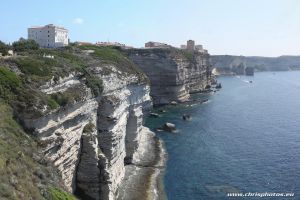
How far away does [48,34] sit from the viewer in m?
118

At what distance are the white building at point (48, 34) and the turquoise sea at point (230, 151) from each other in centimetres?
3617

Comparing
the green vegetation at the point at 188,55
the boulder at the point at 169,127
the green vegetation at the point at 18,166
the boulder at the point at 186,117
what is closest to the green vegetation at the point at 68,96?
the green vegetation at the point at 18,166

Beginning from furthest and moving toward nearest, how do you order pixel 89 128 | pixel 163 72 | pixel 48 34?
1. pixel 163 72
2. pixel 48 34
3. pixel 89 128

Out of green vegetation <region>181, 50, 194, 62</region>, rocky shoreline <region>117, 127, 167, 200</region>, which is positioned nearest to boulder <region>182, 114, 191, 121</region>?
rocky shoreline <region>117, 127, 167, 200</region>

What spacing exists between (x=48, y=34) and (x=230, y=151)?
71.4 metres

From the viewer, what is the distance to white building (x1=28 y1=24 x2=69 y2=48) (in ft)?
383

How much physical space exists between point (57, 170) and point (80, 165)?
551 centimetres

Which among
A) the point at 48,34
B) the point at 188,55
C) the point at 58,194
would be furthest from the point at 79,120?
the point at 188,55

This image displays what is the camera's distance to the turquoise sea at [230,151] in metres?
49.3

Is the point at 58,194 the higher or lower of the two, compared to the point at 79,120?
lower

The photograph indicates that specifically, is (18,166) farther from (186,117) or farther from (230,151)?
(186,117)

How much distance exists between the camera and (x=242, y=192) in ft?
156

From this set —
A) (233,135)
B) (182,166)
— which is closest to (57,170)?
(182,166)

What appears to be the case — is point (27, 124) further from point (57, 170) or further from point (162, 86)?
point (162, 86)
